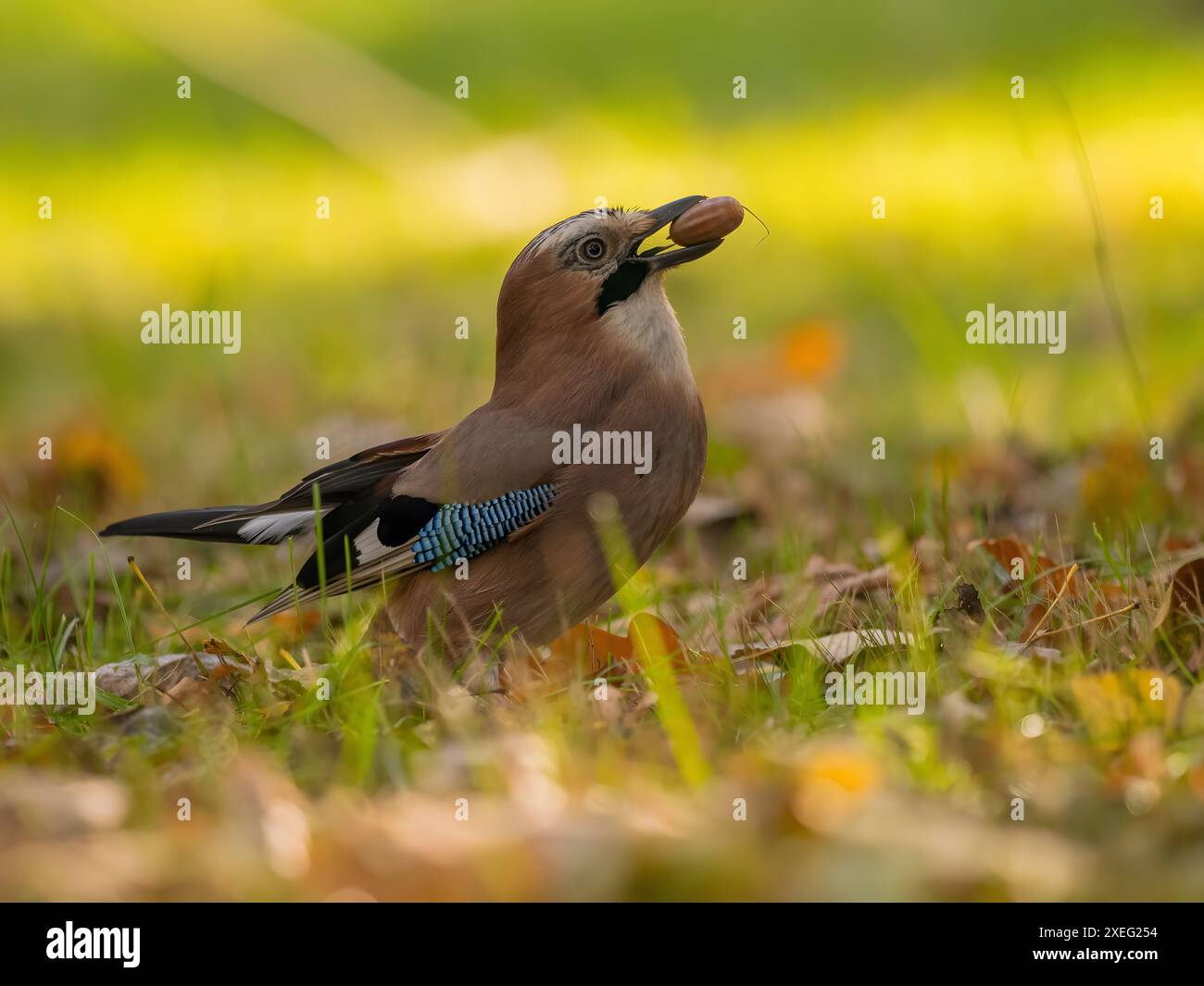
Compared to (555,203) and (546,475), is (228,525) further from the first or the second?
(555,203)

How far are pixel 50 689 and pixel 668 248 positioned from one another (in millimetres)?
1916

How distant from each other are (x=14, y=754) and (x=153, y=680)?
567mm

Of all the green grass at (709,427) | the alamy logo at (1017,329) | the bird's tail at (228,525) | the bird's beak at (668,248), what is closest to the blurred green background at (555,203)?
the green grass at (709,427)

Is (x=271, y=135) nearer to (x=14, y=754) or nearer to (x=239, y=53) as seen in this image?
(x=239, y=53)

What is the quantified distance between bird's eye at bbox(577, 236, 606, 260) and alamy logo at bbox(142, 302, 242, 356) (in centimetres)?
359

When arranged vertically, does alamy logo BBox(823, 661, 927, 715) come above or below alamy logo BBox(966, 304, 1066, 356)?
below

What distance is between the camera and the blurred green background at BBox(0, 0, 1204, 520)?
7328 mm

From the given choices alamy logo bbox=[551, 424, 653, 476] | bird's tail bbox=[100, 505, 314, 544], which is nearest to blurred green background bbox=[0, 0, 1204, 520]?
bird's tail bbox=[100, 505, 314, 544]

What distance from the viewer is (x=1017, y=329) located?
720cm


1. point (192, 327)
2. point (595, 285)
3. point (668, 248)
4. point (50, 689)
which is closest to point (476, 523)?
point (595, 285)

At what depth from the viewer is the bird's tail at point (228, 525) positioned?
4594 mm

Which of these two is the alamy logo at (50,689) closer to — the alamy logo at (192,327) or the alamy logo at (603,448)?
the alamy logo at (603,448)

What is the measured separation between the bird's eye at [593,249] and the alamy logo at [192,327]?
3.59 meters

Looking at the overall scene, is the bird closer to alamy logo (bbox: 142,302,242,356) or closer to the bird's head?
the bird's head
